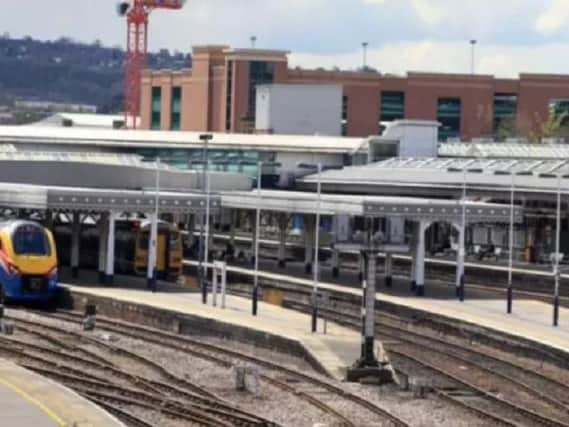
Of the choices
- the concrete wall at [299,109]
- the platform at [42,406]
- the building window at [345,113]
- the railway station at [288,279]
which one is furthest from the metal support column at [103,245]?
the building window at [345,113]

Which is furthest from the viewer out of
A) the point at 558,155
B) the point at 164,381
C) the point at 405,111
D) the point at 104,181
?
the point at 405,111

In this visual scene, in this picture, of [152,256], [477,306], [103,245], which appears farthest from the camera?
[103,245]

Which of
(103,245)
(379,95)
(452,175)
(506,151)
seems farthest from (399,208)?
(379,95)

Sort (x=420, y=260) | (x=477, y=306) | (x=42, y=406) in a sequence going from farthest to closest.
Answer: (x=420, y=260)
(x=477, y=306)
(x=42, y=406)

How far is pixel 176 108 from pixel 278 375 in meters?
85.6

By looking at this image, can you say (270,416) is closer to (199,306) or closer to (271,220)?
(199,306)

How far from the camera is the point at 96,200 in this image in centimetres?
5384

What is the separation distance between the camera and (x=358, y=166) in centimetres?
8225

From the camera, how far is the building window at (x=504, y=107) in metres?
116

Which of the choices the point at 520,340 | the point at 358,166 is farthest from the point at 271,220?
the point at 520,340

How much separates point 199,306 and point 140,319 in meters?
1.62

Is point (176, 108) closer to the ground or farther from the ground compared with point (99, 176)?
farther from the ground

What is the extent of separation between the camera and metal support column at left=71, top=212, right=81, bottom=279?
57.3 meters

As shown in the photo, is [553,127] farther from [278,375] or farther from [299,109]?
[278,375]
